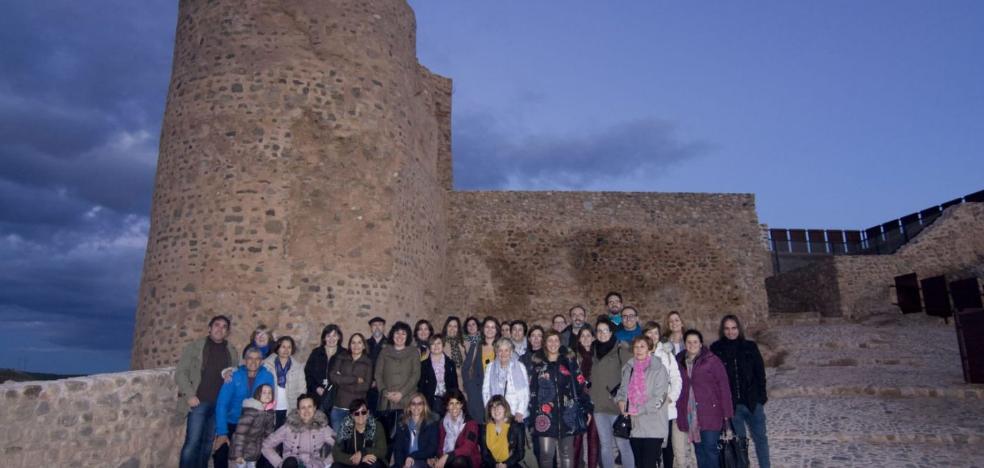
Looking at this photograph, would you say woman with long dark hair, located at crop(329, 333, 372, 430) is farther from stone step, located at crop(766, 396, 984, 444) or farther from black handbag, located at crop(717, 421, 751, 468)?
stone step, located at crop(766, 396, 984, 444)

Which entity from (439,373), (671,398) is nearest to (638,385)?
(671,398)

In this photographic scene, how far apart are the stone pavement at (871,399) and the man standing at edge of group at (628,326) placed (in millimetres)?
1841

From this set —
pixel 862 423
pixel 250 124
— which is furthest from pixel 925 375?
pixel 250 124

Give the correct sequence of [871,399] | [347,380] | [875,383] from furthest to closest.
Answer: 1. [875,383]
2. [871,399]
3. [347,380]

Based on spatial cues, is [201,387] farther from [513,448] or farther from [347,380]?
[513,448]

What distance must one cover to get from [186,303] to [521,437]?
6008 millimetres

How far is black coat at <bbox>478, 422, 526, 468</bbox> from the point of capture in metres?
4.91

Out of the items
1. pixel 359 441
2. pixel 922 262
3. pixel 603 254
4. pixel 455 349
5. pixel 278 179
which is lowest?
pixel 359 441

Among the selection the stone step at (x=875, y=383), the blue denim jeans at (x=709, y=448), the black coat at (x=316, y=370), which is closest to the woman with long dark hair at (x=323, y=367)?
the black coat at (x=316, y=370)

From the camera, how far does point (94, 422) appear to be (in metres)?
5.13

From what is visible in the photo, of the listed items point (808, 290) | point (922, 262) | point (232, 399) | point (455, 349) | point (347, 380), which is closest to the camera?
point (232, 399)

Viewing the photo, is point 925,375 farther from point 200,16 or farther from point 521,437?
point 200,16

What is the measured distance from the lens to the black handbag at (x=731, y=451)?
480 cm

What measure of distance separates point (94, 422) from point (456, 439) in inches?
122
